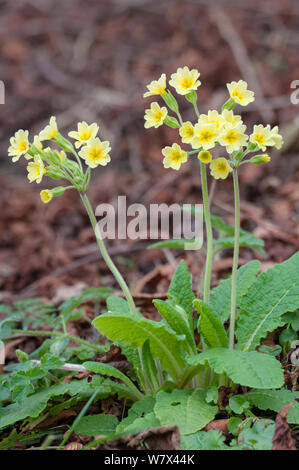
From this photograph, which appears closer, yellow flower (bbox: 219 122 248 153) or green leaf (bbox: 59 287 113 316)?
yellow flower (bbox: 219 122 248 153)

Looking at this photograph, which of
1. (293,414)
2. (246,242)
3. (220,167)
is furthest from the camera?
(246,242)

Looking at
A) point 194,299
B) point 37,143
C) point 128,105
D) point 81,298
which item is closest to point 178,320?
point 194,299

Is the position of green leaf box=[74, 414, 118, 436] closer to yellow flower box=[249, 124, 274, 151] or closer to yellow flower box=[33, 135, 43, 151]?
yellow flower box=[33, 135, 43, 151]

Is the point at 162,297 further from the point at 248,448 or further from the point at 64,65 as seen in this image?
the point at 64,65

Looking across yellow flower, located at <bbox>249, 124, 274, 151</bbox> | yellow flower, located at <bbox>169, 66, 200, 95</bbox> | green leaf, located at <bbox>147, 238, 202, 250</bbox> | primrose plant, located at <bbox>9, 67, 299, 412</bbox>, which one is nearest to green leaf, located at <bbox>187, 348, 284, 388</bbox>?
primrose plant, located at <bbox>9, 67, 299, 412</bbox>

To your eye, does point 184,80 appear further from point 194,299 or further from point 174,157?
point 194,299

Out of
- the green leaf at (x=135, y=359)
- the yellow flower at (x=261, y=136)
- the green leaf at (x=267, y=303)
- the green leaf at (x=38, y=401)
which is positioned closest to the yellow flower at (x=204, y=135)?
the yellow flower at (x=261, y=136)
